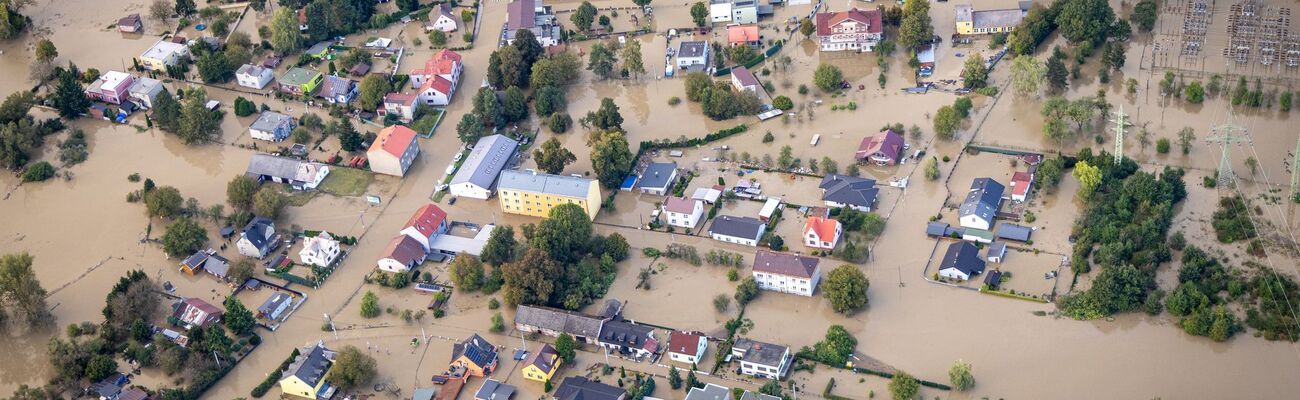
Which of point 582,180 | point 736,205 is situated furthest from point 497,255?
point 736,205

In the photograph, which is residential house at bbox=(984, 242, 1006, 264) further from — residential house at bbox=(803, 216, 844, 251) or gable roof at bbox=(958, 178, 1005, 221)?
residential house at bbox=(803, 216, 844, 251)

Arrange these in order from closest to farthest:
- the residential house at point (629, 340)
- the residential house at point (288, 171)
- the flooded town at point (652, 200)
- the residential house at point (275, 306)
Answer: the flooded town at point (652, 200)
the residential house at point (629, 340)
the residential house at point (275, 306)
the residential house at point (288, 171)

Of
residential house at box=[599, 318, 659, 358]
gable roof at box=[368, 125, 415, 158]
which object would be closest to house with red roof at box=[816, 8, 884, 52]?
gable roof at box=[368, 125, 415, 158]

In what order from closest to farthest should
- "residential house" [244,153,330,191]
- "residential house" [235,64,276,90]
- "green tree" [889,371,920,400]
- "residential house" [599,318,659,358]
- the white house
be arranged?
"green tree" [889,371,920,400] < "residential house" [599,318,659,358] < the white house < "residential house" [244,153,330,191] < "residential house" [235,64,276,90]

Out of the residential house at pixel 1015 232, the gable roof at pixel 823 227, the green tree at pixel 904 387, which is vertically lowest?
the green tree at pixel 904 387

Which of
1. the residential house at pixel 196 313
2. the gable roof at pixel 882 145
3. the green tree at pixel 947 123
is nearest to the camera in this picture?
the residential house at pixel 196 313

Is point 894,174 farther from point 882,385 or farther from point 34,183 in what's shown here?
point 34,183

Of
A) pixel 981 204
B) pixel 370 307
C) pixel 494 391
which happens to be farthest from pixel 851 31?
pixel 494 391

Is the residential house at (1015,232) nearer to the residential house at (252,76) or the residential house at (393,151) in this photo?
the residential house at (393,151)

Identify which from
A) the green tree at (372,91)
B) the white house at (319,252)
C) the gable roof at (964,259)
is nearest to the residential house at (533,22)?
the green tree at (372,91)
